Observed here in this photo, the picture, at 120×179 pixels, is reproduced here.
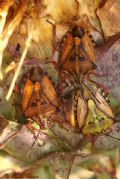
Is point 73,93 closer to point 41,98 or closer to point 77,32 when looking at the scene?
point 41,98

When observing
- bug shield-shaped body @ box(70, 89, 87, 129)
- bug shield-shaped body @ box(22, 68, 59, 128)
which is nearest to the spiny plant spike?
bug shield-shaped body @ box(22, 68, 59, 128)

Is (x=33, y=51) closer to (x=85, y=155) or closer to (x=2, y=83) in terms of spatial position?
(x=2, y=83)

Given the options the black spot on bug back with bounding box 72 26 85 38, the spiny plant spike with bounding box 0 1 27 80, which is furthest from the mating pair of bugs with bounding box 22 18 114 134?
the spiny plant spike with bounding box 0 1 27 80

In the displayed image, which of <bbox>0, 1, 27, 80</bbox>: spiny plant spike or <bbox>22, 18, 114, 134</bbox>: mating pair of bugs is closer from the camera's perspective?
<bbox>0, 1, 27, 80</bbox>: spiny plant spike

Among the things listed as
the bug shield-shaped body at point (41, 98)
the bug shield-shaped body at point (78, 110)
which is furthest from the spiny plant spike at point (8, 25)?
the bug shield-shaped body at point (78, 110)

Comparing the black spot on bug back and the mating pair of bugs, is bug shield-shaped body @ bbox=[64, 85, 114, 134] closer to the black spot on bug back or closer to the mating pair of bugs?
the mating pair of bugs

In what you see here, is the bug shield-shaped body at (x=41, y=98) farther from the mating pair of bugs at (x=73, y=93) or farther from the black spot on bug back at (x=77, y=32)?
the black spot on bug back at (x=77, y=32)

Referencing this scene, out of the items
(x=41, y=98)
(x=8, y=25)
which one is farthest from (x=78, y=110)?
(x=8, y=25)

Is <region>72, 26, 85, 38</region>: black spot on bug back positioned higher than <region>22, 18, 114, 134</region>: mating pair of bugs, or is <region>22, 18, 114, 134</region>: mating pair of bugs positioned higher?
<region>72, 26, 85, 38</region>: black spot on bug back

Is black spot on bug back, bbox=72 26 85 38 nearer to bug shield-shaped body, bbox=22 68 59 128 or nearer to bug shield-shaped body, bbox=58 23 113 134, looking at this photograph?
bug shield-shaped body, bbox=58 23 113 134

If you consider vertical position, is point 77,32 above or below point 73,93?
above
